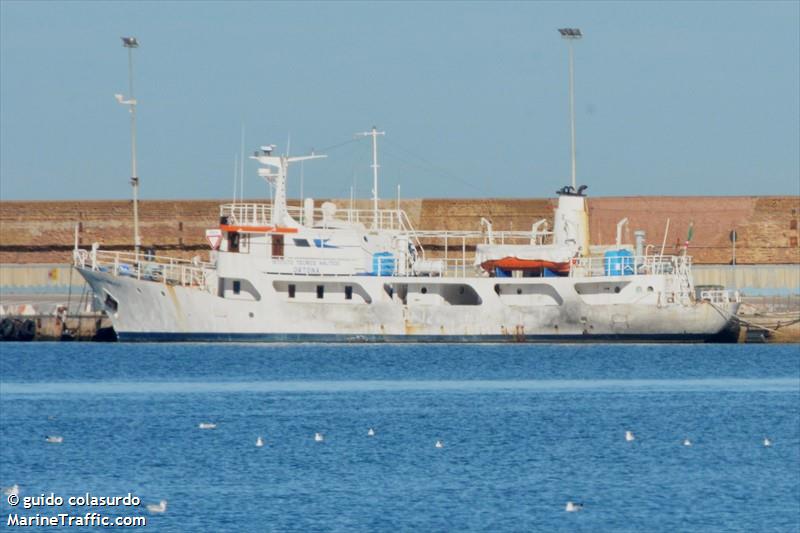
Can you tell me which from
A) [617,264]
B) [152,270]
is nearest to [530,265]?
[617,264]

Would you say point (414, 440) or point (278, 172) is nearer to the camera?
point (414, 440)

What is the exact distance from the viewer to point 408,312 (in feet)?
196

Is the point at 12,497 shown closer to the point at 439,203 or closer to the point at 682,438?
the point at 682,438

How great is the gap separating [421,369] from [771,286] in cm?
2899

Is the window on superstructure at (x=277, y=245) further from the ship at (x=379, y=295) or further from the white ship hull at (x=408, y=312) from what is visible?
the white ship hull at (x=408, y=312)

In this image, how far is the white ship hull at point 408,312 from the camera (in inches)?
2313

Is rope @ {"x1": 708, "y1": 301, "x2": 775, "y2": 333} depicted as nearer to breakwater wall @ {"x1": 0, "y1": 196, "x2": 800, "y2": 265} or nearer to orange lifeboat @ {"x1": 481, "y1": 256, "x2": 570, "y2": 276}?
orange lifeboat @ {"x1": 481, "y1": 256, "x2": 570, "y2": 276}

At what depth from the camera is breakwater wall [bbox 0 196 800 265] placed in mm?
80500

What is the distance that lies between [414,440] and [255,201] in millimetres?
48013

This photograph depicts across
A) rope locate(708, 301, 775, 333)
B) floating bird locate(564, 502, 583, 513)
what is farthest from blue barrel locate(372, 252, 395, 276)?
floating bird locate(564, 502, 583, 513)

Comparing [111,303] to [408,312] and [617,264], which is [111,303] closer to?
[408,312]

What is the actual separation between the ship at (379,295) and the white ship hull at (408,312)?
0.10ft

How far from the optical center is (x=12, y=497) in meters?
27.2

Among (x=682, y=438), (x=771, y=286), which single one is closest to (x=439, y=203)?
(x=771, y=286)
